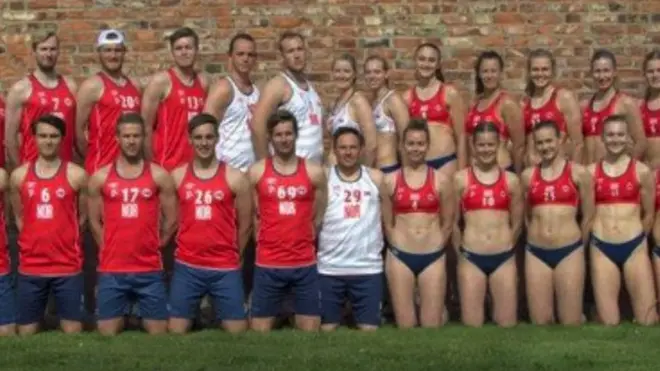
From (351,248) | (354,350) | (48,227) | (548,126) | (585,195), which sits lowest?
(354,350)

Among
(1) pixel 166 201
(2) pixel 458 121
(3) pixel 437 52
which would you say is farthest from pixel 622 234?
(1) pixel 166 201

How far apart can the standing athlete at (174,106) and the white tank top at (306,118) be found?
0.71 m

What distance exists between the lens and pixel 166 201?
12.3m

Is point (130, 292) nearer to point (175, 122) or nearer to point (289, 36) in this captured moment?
point (175, 122)

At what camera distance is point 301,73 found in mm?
12922

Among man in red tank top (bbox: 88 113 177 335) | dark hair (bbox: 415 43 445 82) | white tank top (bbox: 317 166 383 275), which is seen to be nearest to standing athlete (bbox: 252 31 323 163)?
white tank top (bbox: 317 166 383 275)

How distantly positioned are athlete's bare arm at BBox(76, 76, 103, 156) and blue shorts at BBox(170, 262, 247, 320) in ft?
4.60

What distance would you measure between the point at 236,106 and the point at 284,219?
1.06m

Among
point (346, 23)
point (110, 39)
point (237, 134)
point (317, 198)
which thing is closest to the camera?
point (317, 198)

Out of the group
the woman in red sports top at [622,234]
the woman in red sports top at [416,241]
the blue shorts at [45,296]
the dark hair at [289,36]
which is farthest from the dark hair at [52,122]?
the woman in red sports top at [622,234]

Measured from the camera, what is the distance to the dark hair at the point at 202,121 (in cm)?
1194

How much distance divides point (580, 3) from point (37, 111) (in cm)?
481

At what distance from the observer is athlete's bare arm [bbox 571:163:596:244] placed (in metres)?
12.5

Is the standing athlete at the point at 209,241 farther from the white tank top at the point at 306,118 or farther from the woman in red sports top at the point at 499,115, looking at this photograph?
the woman in red sports top at the point at 499,115
